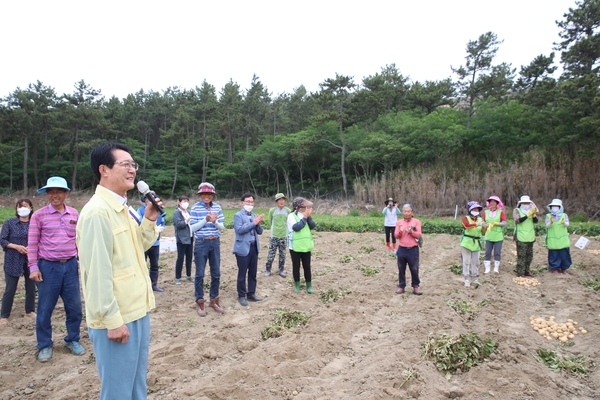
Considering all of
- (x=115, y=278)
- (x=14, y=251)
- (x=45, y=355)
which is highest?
(x=115, y=278)

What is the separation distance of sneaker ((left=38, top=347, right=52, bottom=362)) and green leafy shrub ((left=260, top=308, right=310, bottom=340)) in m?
2.59

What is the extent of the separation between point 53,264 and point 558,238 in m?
10.1

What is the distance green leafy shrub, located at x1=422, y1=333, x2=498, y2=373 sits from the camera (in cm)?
415

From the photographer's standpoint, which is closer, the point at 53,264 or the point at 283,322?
the point at 53,264

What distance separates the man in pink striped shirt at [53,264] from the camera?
445 cm

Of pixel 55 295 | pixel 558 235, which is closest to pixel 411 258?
pixel 558 235

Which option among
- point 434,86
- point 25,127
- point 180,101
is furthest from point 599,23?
point 25,127

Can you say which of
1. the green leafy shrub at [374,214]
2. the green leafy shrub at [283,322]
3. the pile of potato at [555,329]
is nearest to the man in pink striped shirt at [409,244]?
the pile of potato at [555,329]

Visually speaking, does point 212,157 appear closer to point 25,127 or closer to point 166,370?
point 25,127

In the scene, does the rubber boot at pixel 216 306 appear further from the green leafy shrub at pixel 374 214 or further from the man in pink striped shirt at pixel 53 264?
the green leafy shrub at pixel 374 214

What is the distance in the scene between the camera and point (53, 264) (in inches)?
177

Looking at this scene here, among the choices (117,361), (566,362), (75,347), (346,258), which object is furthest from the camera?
(346,258)

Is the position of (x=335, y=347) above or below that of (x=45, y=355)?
below

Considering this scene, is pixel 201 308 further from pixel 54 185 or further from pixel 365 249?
pixel 365 249
